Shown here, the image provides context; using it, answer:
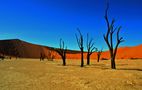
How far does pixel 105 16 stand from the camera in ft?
99.2

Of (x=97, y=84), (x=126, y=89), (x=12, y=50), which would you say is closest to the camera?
(x=126, y=89)

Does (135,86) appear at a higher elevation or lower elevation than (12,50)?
lower

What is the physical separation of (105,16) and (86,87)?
17143mm

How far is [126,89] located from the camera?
45.0 feet

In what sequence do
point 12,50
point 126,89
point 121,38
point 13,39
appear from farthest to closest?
1. point 13,39
2. point 12,50
3. point 121,38
4. point 126,89

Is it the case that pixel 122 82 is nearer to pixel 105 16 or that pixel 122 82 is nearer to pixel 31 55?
pixel 105 16

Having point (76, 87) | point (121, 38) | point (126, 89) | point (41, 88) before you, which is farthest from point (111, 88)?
point (121, 38)

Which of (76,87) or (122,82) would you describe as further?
(122,82)

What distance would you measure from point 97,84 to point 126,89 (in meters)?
2.13

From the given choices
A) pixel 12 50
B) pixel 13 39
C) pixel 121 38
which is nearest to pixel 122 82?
pixel 121 38

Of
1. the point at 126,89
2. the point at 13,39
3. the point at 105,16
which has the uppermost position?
the point at 13,39

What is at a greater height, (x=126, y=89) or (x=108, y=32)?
(x=108, y=32)

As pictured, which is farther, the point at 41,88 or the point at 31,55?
the point at 31,55

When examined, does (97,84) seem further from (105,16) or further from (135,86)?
(105,16)
